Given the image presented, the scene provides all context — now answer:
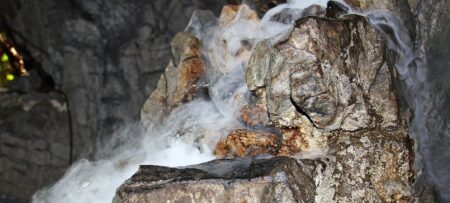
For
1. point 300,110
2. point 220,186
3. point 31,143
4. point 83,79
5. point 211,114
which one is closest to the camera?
point 220,186

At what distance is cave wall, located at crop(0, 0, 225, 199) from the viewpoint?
7.61 meters

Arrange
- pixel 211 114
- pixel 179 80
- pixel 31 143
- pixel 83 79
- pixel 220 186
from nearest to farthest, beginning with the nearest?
1. pixel 220 186
2. pixel 211 114
3. pixel 179 80
4. pixel 31 143
5. pixel 83 79

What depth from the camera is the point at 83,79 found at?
7.84 m

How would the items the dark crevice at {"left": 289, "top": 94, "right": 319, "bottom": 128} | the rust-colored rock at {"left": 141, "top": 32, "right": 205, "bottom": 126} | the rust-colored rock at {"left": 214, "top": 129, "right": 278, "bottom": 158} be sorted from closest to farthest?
the dark crevice at {"left": 289, "top": 94, "right": 319, "bottom": 128}, the rust-colored rock at {"left": 214, "top": 129, "right": 278, "bottom": 158}, the rust-colored rock at {"left": 141, "top": 32, "right": 205, "bottom": 126}

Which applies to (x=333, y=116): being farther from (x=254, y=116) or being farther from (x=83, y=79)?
(x=83, y=79)

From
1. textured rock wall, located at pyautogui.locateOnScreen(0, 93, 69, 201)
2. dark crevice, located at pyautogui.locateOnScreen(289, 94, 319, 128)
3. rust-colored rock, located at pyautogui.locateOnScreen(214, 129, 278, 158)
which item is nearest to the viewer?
dark crevice, located at pyautogui.locateOnScreen(289, 94, 319, 128)

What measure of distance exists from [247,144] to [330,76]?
1.17 metres

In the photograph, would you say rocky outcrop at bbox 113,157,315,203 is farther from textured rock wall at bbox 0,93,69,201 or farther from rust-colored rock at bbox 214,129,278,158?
textured rock wall at bbox 0,93,69,201

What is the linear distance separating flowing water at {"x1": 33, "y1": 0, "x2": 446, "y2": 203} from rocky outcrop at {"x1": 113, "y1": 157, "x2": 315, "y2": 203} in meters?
1.36

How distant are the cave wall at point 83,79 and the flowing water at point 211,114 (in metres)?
1.60

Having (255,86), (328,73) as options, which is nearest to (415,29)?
(328,73)

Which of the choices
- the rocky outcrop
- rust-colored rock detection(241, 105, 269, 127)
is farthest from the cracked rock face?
the rocky outcrop

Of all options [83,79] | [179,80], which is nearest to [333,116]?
[179,80]

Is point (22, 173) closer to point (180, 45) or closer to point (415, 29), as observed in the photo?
point (180, 45)
